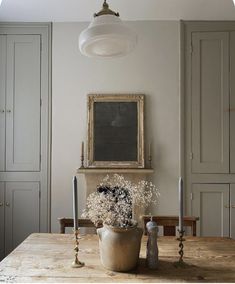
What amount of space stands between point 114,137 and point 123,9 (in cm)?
131

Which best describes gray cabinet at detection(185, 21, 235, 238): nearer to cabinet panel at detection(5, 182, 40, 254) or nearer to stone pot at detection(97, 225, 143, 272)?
cabinet panel at detection(5, 182, 40, 254)

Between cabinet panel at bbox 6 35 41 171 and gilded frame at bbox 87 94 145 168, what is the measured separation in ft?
1.89

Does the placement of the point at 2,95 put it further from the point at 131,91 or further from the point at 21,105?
the point at 131,91

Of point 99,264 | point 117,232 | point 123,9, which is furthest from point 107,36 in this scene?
point 123,9

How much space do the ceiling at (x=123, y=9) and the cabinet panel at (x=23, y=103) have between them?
0.28m

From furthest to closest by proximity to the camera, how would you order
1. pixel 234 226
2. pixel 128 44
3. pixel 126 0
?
pixel 234 226
pixel 126 0
pixel 128 44

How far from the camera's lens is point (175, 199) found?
3.40m

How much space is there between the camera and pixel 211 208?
3.39 metres

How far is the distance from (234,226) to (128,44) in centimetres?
250

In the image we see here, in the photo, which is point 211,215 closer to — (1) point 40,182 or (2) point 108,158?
(2) point 108,158

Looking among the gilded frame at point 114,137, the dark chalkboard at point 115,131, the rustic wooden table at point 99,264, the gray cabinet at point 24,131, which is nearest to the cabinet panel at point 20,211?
the gray cabinet at point 24,131

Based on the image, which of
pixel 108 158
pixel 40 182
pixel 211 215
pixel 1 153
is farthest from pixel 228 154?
pixel 1 153

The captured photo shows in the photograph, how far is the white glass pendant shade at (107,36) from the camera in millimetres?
1564

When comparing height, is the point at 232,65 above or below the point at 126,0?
below
